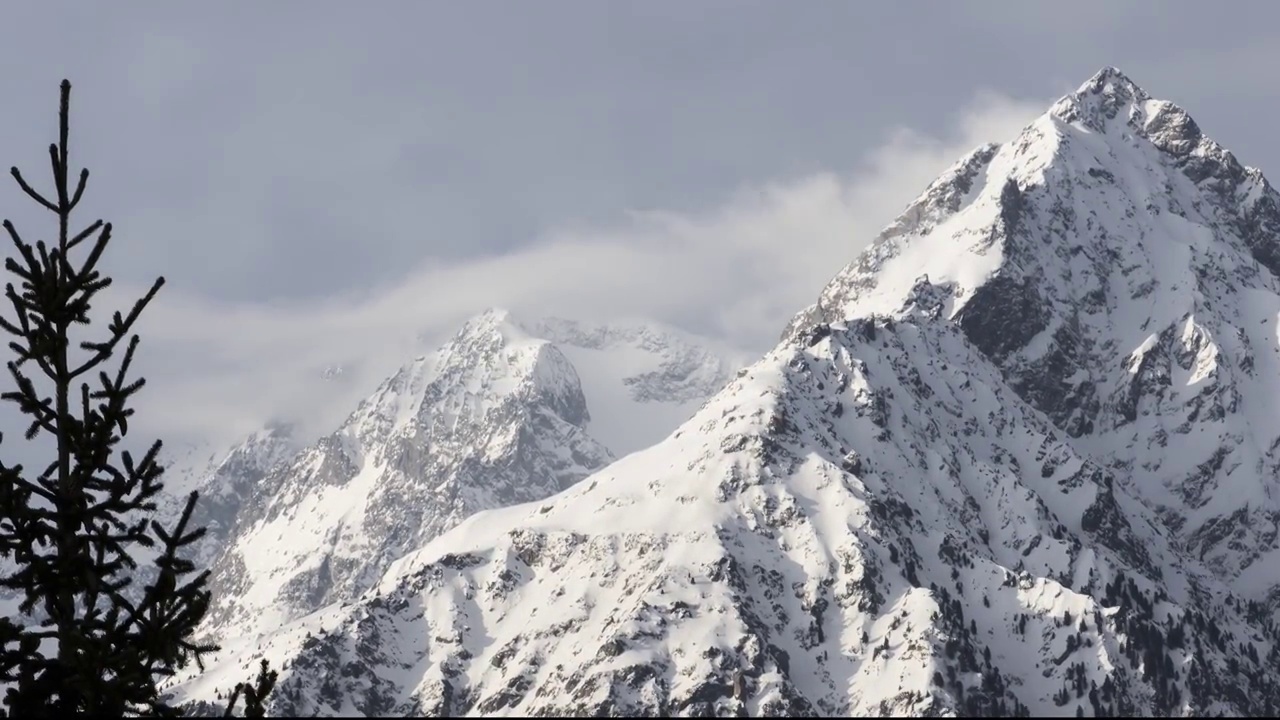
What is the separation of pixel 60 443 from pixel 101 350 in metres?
1.35

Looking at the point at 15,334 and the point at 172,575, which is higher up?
the point at 15,334

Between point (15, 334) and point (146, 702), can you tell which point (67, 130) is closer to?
point (15, 334)

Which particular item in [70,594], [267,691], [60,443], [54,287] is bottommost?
[267,691]

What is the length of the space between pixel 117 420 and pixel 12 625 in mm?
3012

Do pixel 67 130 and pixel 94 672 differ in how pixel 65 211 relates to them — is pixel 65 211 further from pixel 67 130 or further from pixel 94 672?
pixel 94 672

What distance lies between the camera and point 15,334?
26.5 m

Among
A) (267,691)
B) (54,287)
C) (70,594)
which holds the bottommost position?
(267,691)

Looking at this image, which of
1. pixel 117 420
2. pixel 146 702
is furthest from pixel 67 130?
pixel 146 702

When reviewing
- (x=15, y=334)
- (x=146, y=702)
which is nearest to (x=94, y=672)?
(x=146, y=702)

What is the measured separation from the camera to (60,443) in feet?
87.0

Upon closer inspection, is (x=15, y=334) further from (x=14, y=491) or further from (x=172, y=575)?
(x=172, y=575)

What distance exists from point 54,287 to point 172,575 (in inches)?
169

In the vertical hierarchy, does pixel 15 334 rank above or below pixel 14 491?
above

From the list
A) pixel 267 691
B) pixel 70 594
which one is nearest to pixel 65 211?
pixel 70 594
